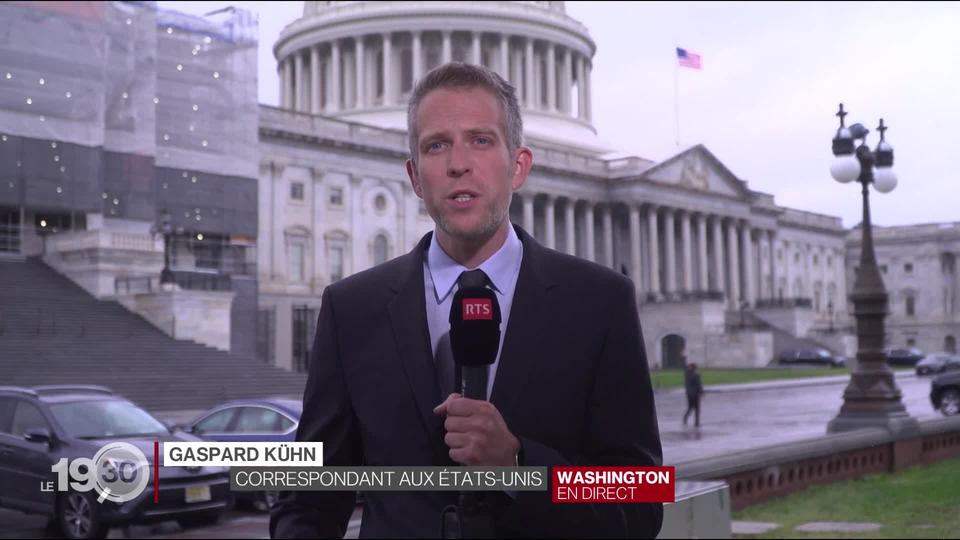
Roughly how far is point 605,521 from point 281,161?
211ft

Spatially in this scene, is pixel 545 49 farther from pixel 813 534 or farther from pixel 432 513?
pixel 432 513

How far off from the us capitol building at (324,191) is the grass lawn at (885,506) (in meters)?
1.60

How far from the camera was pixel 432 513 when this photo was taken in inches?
111

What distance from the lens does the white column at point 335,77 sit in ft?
305

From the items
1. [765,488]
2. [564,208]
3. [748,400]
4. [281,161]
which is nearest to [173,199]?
[765,488]

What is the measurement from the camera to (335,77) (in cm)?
9306

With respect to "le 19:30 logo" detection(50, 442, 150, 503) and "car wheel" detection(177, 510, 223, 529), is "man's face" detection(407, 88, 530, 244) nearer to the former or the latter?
"le 19:30 logo" detection(50, 442, 150, 503)

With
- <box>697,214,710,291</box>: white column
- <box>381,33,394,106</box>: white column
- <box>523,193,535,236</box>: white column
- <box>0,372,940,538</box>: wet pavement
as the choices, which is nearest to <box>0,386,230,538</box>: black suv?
<box>0,372,940,538</box>: wet pavement

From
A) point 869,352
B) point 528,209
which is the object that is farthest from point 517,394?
point 528,209

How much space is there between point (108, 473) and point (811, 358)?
7823 centimetres

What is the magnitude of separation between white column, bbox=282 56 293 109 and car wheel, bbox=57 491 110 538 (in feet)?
312

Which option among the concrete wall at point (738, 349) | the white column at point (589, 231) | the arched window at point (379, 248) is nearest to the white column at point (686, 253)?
the white column at point (589, 231)

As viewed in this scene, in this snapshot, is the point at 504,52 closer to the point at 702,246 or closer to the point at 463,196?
the point at 702,246

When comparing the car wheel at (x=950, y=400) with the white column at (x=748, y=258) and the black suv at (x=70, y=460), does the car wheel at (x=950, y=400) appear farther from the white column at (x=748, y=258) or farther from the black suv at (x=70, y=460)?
the white column at (x=748, y=258)
